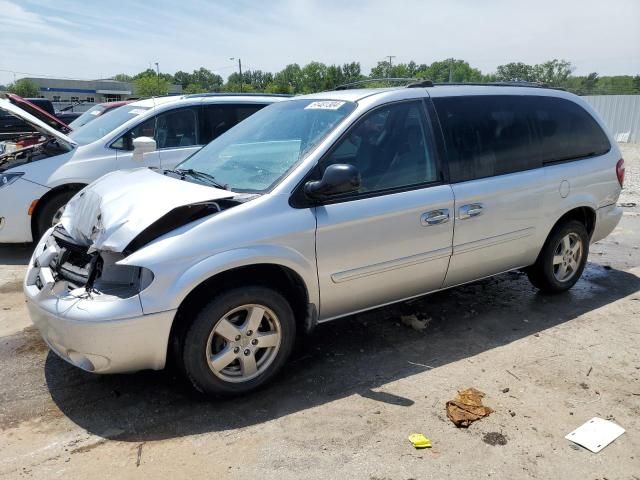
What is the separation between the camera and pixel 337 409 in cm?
319

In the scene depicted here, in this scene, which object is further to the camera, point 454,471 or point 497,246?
point 497,246

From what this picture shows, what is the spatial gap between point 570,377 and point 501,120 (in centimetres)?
201

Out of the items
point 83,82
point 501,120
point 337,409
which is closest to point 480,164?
point 501,120

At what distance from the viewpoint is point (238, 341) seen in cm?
318

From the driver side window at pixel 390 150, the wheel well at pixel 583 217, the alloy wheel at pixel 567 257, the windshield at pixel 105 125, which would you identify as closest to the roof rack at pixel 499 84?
the driver side window at pixel 390 150

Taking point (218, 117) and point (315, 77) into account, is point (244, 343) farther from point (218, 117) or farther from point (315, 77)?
point (315, 77)

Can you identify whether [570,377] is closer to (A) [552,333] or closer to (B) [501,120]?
(A) [552,333]

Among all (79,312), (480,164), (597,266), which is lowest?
(597,266)

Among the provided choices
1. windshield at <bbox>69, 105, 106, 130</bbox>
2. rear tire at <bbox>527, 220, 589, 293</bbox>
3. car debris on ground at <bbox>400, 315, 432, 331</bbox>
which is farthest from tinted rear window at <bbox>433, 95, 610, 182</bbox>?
windshield at <bbox>69, 105, 106, 130</bbox>

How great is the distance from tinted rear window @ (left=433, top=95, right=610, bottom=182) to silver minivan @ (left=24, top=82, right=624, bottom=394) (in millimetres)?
15

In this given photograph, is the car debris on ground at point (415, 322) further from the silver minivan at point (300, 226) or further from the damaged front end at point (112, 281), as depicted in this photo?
the damaged front end at point (112, 281)

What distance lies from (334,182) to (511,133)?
1929 mm

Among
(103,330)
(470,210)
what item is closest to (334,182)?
(470,210)

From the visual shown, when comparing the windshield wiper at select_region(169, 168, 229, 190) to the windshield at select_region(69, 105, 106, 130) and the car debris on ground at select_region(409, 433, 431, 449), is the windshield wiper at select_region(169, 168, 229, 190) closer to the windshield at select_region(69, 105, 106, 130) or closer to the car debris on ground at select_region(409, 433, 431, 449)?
the car debris on ground at select_region(409, 433, 431, 449)
